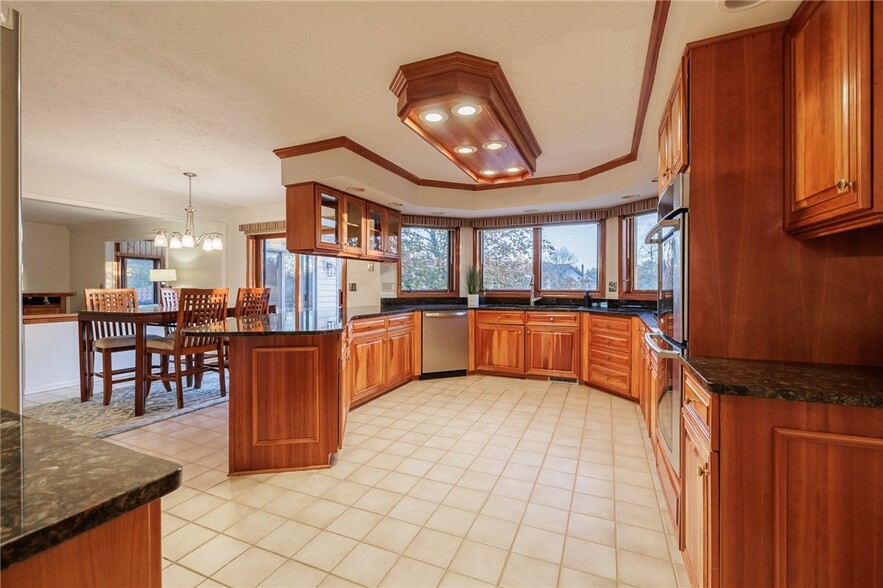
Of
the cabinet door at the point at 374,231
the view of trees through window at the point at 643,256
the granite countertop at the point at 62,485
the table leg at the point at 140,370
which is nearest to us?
the granite countertop at the point at 62,485

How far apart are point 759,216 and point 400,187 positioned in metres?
3.15

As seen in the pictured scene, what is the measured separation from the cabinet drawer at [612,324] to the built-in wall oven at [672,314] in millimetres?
1620

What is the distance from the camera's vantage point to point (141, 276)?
26.5 ft

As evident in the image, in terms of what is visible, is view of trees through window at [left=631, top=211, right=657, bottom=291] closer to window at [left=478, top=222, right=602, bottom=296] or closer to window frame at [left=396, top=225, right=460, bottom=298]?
window at [left=478, top=222, right=602, bottom=296]

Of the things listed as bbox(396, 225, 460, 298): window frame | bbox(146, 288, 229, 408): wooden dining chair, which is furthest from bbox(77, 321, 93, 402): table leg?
bbox(396, 225, 460, 298): window frame

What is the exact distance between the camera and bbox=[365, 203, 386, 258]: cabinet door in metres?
4.18

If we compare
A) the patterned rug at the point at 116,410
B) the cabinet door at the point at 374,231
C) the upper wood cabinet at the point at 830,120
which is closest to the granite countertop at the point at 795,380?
the upper wood cabinet at the point at 830,120

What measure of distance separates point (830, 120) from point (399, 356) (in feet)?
11.9

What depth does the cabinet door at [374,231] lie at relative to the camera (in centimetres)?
418

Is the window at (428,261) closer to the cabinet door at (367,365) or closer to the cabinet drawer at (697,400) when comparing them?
the cabinet door at (367,365)

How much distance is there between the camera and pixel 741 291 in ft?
5.24

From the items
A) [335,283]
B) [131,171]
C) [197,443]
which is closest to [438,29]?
[197,443]

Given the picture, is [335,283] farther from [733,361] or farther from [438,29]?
[733,361]

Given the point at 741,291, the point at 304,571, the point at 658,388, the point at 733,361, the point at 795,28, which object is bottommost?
the point at 304,571
